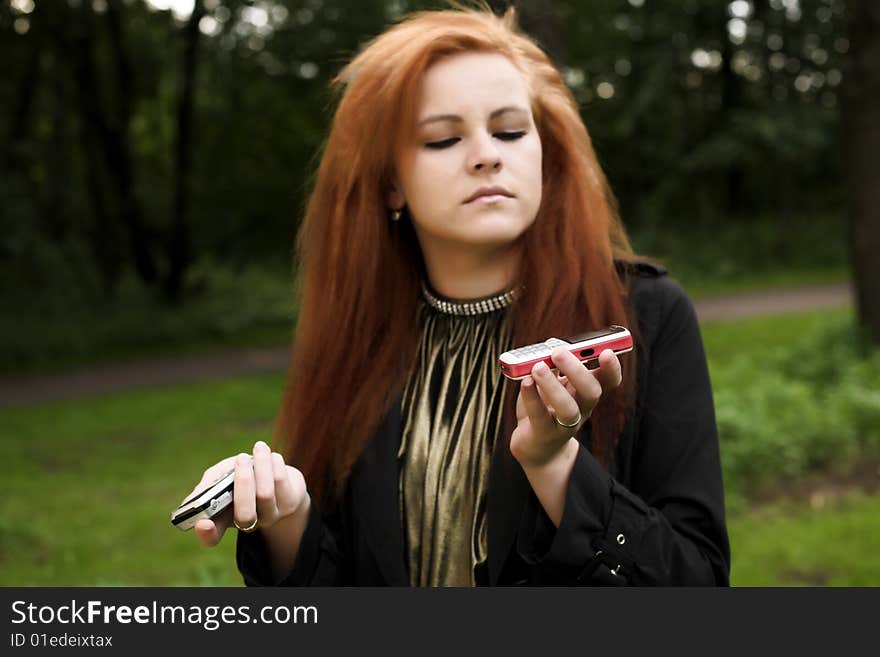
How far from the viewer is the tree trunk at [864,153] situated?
295 inches

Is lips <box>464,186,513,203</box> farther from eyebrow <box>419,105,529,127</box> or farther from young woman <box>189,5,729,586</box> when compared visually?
eyebrow <box>419,105,529,127</box>

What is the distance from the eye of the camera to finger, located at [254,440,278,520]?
63.6 inches

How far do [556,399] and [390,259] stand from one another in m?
0.68

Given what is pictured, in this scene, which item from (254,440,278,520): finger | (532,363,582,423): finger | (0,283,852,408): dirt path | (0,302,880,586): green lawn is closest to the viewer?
(532,363,582,423): finger

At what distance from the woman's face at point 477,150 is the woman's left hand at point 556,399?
40 centimetres

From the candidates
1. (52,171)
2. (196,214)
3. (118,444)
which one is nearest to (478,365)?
(118,444)

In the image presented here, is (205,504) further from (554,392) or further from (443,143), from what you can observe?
(443,143)

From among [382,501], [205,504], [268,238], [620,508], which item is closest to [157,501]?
[382,501]

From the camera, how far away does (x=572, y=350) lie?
5.01 ft

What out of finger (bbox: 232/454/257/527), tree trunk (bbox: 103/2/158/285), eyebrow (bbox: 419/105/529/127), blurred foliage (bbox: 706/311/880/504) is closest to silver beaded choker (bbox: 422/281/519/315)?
eyebrow (bbox: 419/105/529/127)

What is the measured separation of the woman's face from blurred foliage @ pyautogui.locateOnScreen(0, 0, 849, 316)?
10.8 meters

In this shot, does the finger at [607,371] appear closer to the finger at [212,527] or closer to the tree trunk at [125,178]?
the finger at [212,527]

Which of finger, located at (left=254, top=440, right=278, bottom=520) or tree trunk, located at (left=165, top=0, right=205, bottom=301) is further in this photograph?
tree trunk, located at (left=165, top=0, right=205, bottom=301)

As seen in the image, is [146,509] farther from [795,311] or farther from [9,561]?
[795,311]
